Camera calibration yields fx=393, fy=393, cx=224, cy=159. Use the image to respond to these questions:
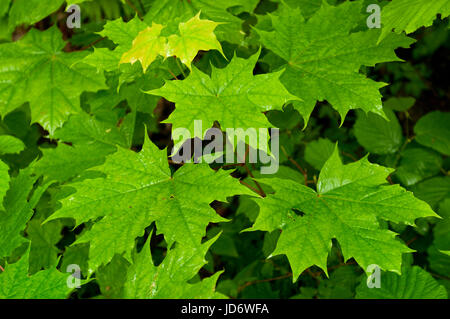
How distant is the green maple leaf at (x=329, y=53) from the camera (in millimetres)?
1239

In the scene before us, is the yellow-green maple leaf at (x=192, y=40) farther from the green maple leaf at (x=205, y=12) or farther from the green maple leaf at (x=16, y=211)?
the green maple leaf at (x=16, y=211)

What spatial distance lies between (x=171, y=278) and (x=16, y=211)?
0.63 m

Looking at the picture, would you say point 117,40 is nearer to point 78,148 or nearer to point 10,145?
point 78,148

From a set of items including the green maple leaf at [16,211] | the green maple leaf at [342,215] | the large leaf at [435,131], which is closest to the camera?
the green maple leaf at [342,215]

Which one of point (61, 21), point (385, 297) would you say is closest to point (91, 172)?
point (385, 297)

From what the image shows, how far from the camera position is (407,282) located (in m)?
1.33

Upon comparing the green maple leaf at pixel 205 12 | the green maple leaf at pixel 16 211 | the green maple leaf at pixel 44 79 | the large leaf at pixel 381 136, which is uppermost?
the green maple leaf at pixel 205 12

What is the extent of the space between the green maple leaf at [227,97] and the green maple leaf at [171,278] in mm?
316

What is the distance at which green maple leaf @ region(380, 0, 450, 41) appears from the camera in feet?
3.53

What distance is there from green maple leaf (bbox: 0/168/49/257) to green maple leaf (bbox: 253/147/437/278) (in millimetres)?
702

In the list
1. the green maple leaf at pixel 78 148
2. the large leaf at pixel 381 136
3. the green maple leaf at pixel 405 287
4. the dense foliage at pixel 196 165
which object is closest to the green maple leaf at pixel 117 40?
the dense foliage at pixel 196 165
